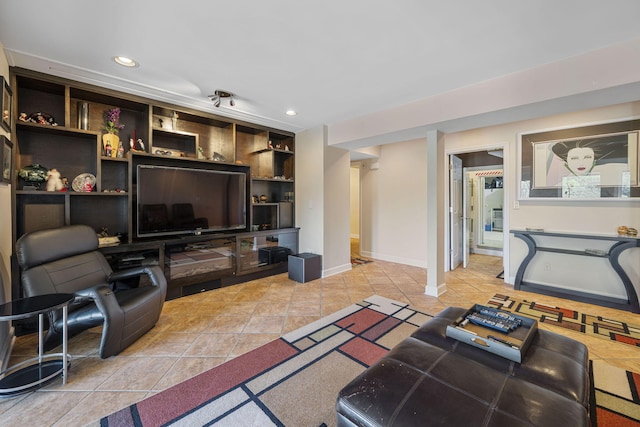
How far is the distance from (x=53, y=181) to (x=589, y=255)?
5.89m

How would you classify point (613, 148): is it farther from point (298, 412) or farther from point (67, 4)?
point (67, 4)

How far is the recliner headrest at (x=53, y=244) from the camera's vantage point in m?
2.03

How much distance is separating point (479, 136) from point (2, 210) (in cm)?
546

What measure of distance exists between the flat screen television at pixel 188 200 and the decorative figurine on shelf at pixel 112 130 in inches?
12.5

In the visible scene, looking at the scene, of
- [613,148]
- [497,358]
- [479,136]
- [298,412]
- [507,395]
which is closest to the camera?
[507,395]

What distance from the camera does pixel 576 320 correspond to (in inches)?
105

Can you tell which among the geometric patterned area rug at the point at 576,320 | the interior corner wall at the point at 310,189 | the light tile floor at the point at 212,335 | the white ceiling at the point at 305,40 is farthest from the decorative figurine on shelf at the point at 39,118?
the geometric patterned area rug at the point at 576,320

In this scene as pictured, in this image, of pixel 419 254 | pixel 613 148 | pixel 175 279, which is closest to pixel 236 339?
pixel 175 279

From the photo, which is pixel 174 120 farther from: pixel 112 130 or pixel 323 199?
pixel 323 199

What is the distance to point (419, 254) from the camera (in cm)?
491

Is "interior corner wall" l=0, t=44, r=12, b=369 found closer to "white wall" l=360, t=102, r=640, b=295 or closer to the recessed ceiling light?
the recessed ceiling light

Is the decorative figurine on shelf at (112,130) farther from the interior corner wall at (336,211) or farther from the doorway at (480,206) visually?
the doorway at (480,206)

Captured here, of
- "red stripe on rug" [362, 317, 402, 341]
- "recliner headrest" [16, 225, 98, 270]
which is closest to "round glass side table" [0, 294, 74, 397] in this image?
"recliner headrest" [16, 225, 98, 270]

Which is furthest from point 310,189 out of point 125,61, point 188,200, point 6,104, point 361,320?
point 6,104
